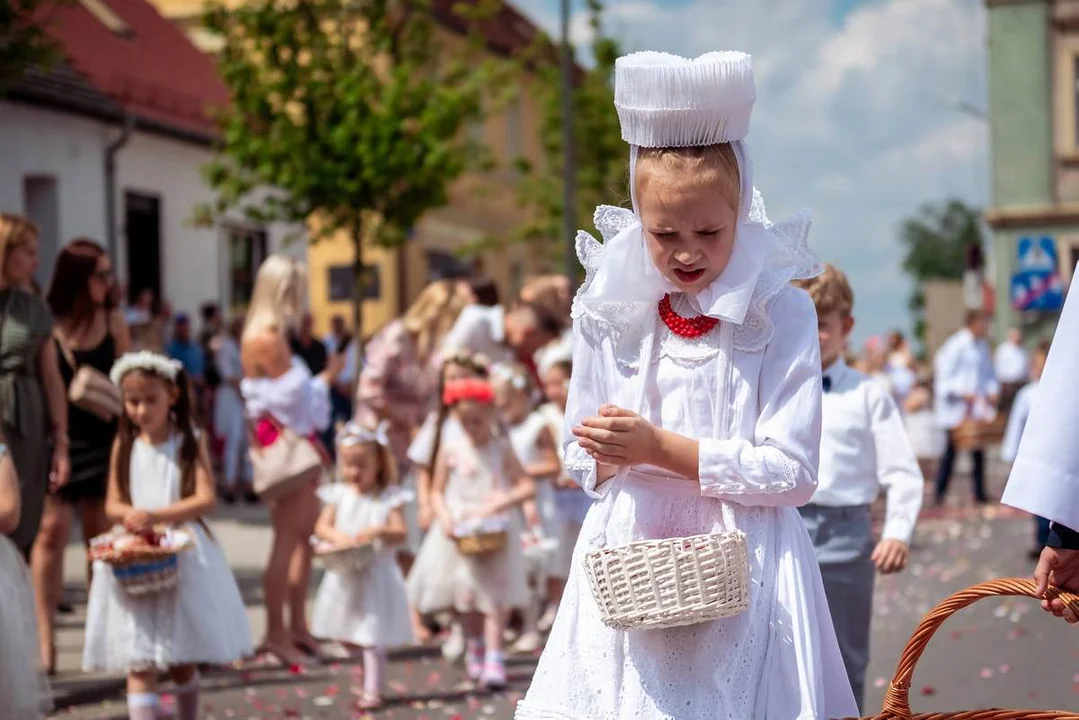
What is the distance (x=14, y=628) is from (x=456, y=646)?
403 centimetres

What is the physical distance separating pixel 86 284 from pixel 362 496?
1.98m

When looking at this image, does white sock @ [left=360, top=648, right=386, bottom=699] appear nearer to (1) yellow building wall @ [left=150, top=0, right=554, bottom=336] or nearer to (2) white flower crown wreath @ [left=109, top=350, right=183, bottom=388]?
(2) white flower crown wreath @ [left=109, top=350, right=183, bottom=388]

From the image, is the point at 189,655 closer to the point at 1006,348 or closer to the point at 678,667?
the point at 678,667

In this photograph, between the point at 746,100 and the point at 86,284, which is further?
the point at 86,284

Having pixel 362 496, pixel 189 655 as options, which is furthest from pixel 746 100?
pixel 362 496

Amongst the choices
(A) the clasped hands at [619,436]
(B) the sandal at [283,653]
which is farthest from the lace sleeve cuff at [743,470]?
(B) the sandal at [283,653]

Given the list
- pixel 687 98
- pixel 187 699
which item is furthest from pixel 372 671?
pixel 687 98

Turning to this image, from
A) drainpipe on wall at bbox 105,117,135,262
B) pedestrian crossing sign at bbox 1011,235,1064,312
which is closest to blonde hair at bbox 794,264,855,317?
drainpipe on wall at bbox 105,117,135,262

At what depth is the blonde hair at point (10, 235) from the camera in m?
8.44

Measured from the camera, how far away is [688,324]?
411 centimetres

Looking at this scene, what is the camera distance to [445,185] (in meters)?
21.7

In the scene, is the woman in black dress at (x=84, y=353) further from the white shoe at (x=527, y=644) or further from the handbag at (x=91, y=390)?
the white shoe at (x=527, y=644)

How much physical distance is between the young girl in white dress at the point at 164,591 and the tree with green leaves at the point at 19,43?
474 cm

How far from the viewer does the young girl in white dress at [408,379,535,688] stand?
9289 millimetres
